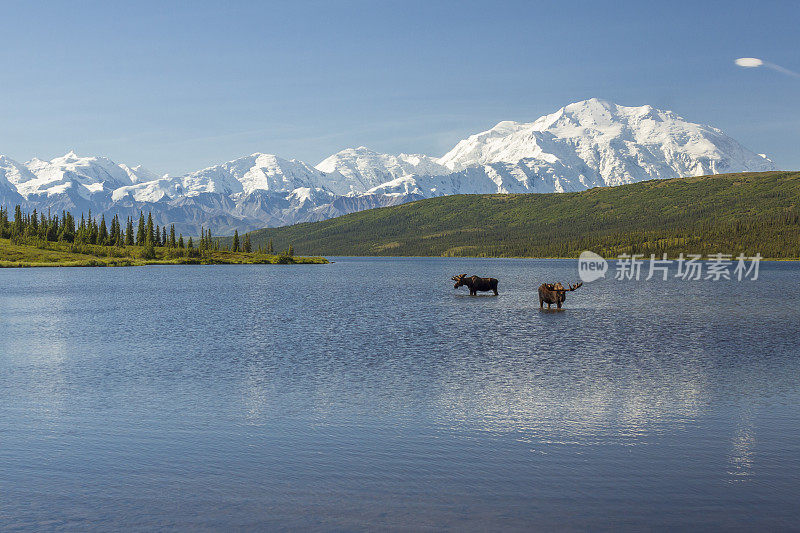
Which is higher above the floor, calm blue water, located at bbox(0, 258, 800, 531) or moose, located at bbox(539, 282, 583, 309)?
moose, located at bbox(539, 282, 583, 309)

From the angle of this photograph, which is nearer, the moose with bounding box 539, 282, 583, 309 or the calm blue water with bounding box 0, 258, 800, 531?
the calm blue water with bounding box 0, 258, 800, 531

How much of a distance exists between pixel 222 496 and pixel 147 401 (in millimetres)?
11982

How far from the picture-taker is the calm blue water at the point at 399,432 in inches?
593

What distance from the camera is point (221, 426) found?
22500 mm

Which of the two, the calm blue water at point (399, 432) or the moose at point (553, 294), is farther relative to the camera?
the moose at point (553, 294)

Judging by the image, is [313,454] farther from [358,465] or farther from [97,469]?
[97,469]

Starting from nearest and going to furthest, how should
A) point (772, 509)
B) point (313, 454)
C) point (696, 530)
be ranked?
point (696, 530), point (772, 509), point (313, 454)

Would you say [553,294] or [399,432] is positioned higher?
[553,294]

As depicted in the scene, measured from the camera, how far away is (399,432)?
21.6 m

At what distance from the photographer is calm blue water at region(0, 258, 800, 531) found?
15.1 metres

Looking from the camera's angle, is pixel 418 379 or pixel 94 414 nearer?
pixel 94 414

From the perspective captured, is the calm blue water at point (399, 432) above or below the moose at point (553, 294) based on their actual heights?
below

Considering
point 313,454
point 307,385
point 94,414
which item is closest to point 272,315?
point 307,385

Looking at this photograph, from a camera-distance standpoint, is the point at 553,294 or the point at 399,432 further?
the point at 553,294
